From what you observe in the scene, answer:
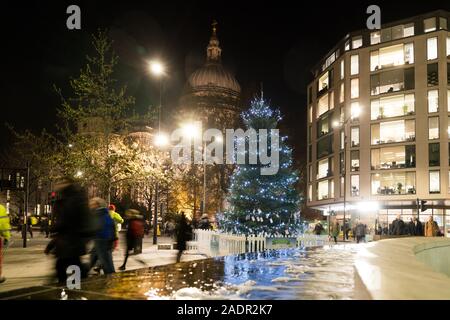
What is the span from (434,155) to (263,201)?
33.7 m

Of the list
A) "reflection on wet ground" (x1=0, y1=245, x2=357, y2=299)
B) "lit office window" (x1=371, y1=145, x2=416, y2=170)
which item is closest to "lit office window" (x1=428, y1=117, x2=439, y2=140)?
"lit office window" (x1=371, y1=145, x2=416, y2=170)

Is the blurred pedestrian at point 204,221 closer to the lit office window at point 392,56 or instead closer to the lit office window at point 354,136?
the lit office window at point 354,136

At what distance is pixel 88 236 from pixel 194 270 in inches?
75.8

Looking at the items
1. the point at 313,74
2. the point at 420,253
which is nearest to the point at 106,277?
the point at 420,253

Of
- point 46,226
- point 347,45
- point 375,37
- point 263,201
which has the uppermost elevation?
point 375,37

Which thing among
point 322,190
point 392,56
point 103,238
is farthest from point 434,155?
point 103,238

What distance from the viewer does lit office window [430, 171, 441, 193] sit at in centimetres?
5341

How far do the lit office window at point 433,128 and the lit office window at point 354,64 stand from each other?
11.3m

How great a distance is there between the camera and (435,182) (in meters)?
53.7

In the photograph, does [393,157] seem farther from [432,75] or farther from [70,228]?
[70,228]

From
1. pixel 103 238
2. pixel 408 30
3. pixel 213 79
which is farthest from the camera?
pixel 213 79

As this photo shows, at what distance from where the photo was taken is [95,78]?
2223 centimetres

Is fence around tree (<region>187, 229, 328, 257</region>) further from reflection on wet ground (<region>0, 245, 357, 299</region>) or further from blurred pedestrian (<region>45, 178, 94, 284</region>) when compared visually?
blurred pedestrian (<region>45, 178, 94, 284</region>)

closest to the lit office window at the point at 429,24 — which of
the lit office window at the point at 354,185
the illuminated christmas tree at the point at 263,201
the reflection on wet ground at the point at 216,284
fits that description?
the lit office window at the point at 354,185
